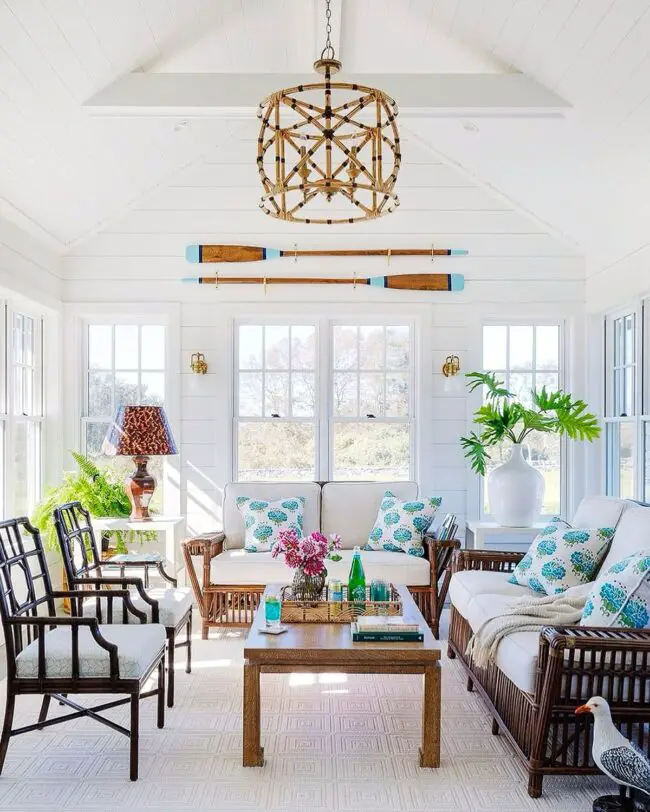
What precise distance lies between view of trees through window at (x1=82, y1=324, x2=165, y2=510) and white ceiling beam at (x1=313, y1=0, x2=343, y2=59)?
2347 millimetres

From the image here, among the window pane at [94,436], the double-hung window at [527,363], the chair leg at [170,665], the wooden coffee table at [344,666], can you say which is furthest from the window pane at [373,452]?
the wooden coffee table at [344,666]

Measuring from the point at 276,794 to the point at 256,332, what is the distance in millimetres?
3692

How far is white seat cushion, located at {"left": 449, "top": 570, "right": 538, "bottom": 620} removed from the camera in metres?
3.85

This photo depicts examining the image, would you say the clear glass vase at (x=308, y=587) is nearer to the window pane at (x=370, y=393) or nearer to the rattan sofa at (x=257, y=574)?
the rattan sofa at (x=257, y=574)

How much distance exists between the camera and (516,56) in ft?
13.2

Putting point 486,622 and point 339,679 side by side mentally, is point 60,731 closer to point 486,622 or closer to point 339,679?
point 339,679

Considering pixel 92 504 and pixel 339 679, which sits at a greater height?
pixel 92 504

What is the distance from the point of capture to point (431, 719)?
3.03 m

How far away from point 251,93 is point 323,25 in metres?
0.64

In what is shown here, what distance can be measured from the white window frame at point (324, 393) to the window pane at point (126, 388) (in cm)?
77

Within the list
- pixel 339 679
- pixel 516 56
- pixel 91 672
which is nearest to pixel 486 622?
pixel 339 679

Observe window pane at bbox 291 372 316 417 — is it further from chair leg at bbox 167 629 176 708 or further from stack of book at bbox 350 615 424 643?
stack of book at bbox 350 615 424 643

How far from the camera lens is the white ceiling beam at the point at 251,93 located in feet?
13.8

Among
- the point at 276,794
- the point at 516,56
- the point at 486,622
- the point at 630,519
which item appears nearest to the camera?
the point at 276,794
